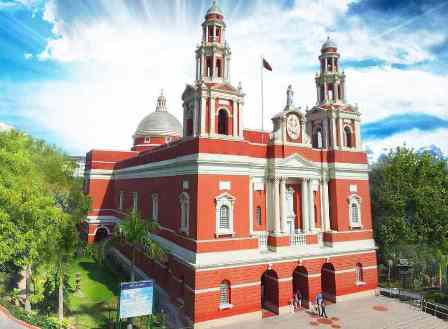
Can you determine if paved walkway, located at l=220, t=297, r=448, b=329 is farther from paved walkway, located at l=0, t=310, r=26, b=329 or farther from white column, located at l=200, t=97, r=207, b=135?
white column, located at l=200, t=97, r=207, b=135

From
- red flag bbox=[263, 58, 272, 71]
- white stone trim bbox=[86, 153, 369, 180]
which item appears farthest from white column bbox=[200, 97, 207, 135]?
red flag bbox=[263, 58, 272, 71]

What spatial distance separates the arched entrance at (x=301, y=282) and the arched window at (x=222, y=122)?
438 inches

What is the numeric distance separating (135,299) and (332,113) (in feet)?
67.0

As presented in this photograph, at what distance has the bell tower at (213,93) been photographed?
69.2ft

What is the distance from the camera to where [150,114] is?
153ft

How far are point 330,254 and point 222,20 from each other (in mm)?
19397

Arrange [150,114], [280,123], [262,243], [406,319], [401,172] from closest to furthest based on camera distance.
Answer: [406,319] < [262,243] < [280,123] < [401,172] < [150,114]

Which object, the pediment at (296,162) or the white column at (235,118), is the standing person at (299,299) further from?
the white column at (235,118)

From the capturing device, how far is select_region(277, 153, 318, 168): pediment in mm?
23172

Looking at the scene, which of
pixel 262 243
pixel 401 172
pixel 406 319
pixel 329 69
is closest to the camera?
pixel 406 319

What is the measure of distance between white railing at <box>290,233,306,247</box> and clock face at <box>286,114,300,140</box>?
23.8 feet

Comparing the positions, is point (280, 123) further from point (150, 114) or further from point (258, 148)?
point (150, 114)

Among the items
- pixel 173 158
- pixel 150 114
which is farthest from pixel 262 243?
pixel 150 114

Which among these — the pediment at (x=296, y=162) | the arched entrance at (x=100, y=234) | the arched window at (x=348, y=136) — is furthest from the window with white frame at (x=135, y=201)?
Answer: the arched window at (x=348, y=136)
